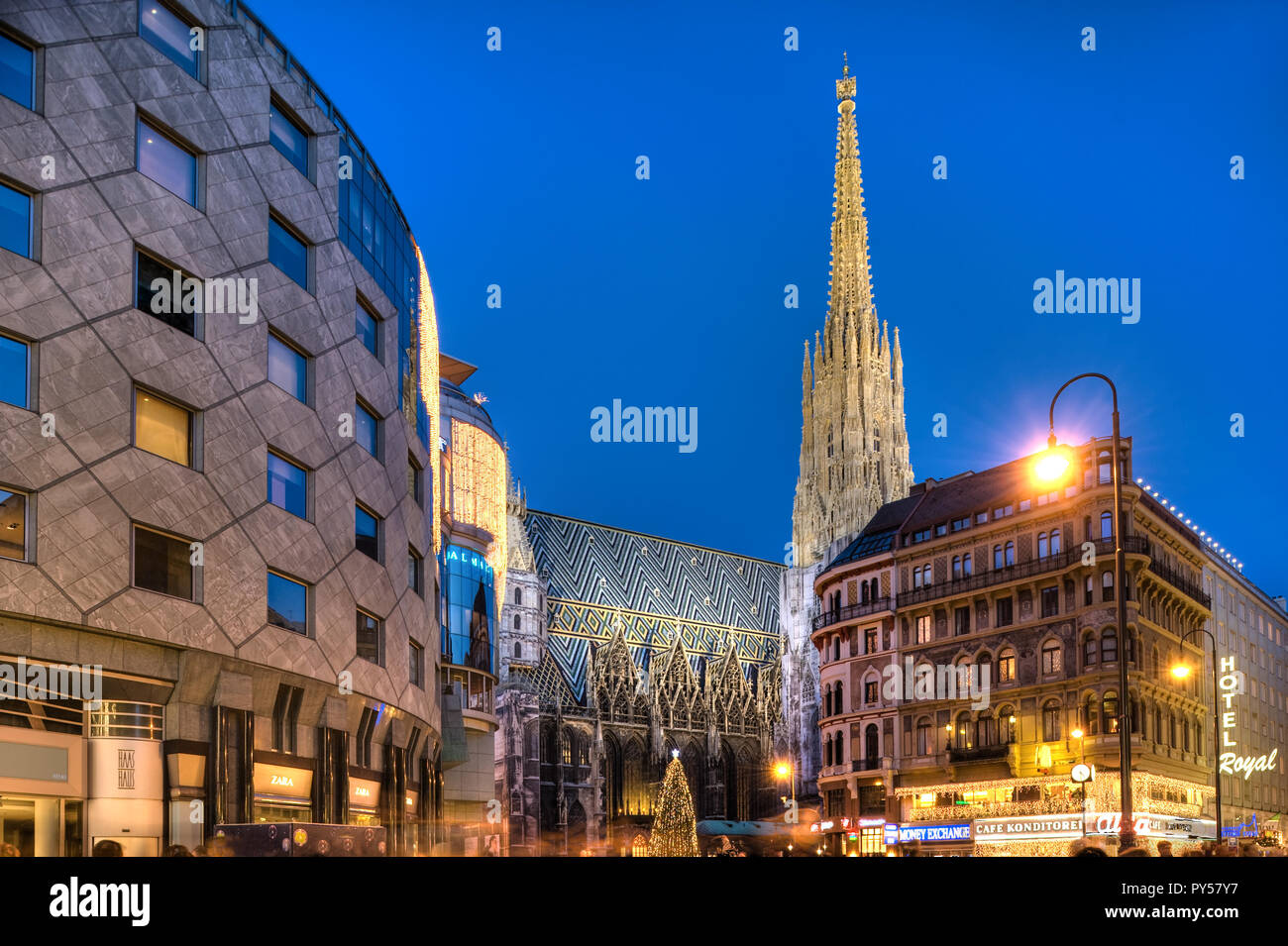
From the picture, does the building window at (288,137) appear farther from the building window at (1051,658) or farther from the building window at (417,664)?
the building window at (1051,658)

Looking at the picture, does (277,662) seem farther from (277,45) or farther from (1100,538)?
(1100,538)

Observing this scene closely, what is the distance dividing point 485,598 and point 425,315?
28.0 meters

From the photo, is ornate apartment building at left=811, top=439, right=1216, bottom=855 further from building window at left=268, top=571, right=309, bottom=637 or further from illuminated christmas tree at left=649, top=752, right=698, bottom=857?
building window at left=268, top=571, right=309, bottom=637

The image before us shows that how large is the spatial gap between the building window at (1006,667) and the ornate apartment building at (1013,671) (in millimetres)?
90

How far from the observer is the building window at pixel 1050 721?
194 feet

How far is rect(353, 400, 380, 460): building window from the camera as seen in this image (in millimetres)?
39750

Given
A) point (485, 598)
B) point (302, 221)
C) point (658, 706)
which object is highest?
point (302, 221)

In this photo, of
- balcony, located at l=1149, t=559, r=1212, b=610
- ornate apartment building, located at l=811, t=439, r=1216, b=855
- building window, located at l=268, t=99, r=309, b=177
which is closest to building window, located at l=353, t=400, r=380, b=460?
building window, located at l=268, t=99, r=309, b=177

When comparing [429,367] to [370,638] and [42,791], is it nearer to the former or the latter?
[370,638]

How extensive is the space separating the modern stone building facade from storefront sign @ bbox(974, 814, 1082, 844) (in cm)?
2857

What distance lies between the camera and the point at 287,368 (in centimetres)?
3525

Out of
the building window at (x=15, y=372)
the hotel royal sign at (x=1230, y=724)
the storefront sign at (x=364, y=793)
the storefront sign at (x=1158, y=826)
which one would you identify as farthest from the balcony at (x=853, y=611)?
the building window at (x=15, y=372)

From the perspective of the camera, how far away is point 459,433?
7550 cm
